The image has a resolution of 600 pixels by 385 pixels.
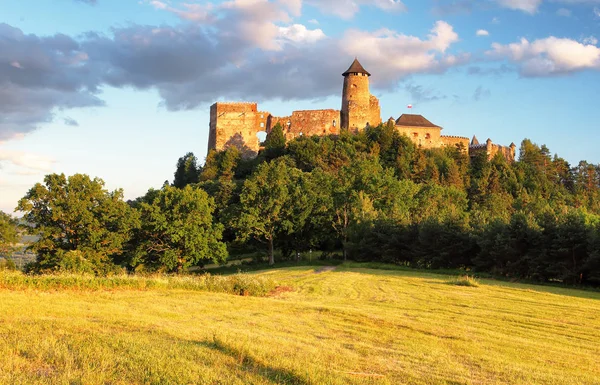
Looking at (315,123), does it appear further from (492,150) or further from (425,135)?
(492,150)

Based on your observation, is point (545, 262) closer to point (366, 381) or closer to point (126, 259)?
point (366, 381)

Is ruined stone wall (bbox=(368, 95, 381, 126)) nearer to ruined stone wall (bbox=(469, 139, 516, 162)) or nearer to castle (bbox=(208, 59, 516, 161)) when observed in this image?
castle (bbox=(208, 59, 516, 161))

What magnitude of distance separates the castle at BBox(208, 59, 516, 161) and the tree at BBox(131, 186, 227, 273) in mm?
34551

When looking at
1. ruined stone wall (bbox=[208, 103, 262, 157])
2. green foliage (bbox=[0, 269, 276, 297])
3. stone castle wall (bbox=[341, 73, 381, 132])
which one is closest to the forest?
stone castle wall (bbox=[341, 73, 381, 132])

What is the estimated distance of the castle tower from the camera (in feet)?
240

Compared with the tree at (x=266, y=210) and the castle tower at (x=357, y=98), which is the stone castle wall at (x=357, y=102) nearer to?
the castle tower at (x=357, y=98)

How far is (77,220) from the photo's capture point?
121 ft

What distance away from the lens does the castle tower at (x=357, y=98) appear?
240 feet

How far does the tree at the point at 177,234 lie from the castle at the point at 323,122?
3455 centimetres

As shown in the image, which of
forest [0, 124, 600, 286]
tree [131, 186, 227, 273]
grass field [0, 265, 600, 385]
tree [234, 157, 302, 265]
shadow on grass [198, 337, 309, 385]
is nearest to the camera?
shadow on grass [198, 337, 309, 385]

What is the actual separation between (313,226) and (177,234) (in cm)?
1194

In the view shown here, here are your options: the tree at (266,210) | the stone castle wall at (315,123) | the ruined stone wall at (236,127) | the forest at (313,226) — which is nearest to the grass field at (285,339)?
the forest at (313,226)

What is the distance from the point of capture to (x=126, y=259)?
38.9 meters

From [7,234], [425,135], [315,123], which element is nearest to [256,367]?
[7,234]
